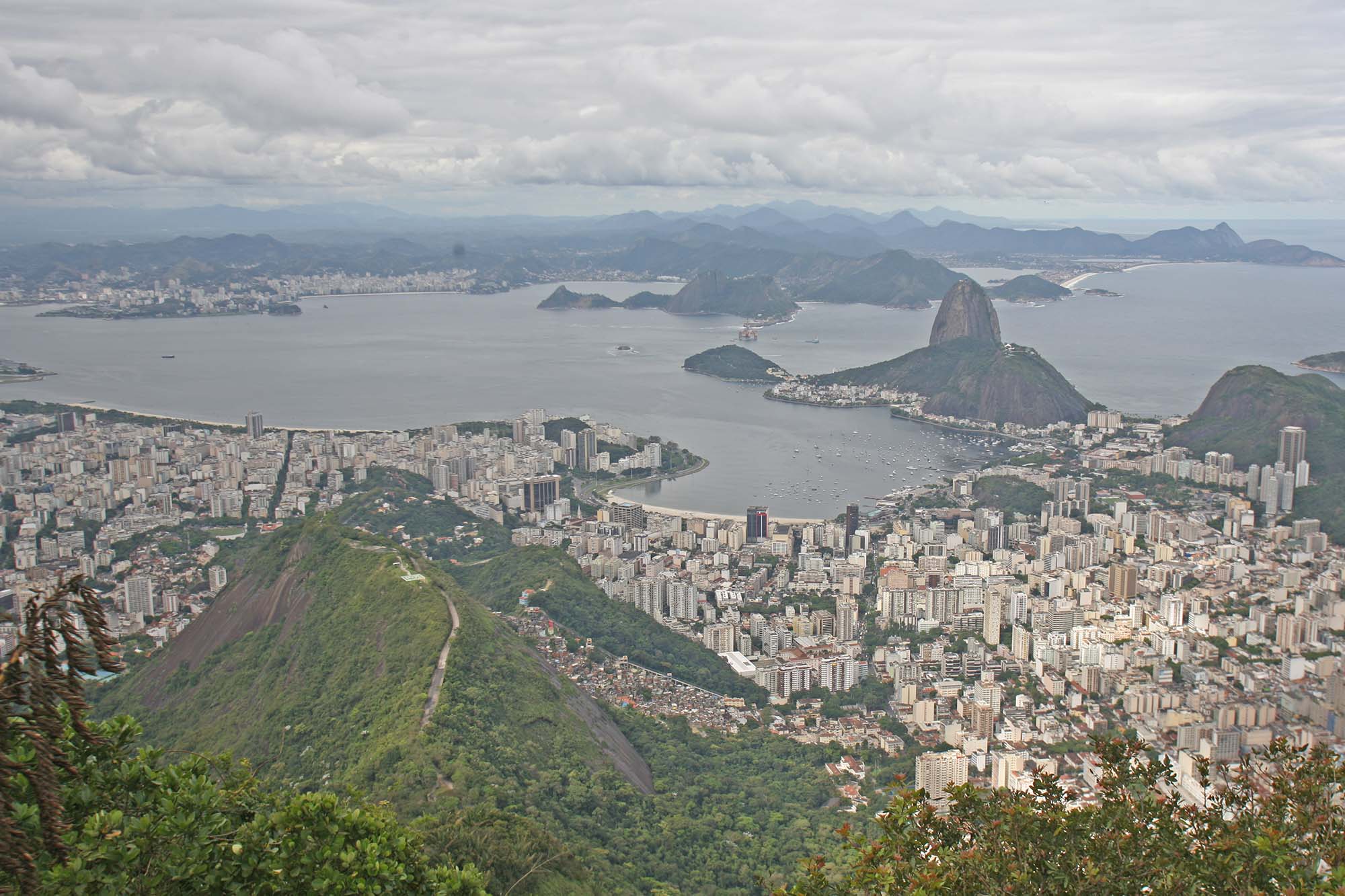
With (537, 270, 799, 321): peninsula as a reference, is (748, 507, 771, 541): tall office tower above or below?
below

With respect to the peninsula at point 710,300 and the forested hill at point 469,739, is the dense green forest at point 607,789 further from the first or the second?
the peninsula at point 710,300

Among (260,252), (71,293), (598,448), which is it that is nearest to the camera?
(598,448)

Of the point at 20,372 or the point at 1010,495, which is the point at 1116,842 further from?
the point at 20,372

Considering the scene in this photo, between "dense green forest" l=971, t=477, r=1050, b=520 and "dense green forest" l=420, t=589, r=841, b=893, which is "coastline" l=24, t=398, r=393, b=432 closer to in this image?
"dense green forest" l=971, t=477, r=1050, b=520

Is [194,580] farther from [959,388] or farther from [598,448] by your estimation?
[959,388]

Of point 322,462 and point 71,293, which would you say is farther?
point 71,293

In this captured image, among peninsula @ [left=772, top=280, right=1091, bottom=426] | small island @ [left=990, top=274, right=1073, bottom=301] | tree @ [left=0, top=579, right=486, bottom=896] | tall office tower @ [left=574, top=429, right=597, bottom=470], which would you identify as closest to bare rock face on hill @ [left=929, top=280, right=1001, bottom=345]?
peninsula @ [left=772, top=280, right=1091, bottom=426]

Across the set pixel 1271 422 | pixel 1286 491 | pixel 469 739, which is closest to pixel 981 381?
A: pixel 1271 422

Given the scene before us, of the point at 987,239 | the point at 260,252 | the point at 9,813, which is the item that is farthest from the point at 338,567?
the point at 987,239
